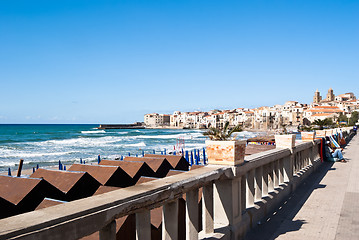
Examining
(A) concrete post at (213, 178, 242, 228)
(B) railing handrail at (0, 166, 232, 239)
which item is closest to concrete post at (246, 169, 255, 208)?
(A) concrete post at (213, 178, 242, 228)

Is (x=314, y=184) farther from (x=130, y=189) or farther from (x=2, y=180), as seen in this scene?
(x=2, y=180)

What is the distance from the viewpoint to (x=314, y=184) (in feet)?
25.0

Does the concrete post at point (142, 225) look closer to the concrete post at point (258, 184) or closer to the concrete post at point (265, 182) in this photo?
the concrete post at point (258, 184)

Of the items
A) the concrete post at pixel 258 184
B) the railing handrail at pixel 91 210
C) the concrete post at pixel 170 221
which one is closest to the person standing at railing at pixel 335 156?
the concrete post at pixel 258 184

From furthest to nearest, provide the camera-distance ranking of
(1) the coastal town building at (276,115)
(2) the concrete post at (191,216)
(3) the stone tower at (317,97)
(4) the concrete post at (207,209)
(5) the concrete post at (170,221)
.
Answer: (3) the stone tower at (317,97), (1) the coastal town building at (276,115), (4) the concrete post at (207,209), (2) the concrete post at (191,216), (5) the concrete post at (170,221)

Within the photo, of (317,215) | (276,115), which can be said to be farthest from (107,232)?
(276,115)

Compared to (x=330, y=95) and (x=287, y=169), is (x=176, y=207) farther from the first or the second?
(x=330, y=95)

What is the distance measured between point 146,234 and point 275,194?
12.2ft

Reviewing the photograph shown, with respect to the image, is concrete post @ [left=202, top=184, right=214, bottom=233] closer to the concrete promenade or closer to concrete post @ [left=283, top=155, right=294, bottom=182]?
the concrete promenade

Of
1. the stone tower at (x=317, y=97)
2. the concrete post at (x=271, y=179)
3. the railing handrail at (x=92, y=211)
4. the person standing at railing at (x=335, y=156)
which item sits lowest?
the person standing at railing at (x=335, y=156)

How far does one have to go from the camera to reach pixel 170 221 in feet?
9.00

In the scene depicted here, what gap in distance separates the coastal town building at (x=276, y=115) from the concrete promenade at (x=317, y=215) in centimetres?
8253

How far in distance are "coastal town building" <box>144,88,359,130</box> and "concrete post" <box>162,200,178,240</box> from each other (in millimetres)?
87607

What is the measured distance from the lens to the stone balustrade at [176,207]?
67.3 inches
